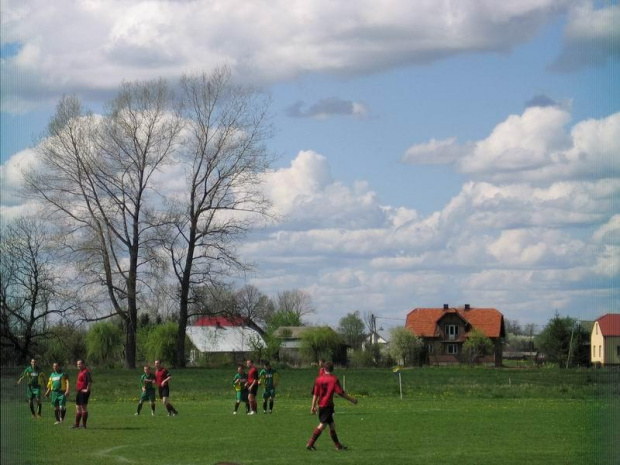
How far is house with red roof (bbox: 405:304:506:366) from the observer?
113 meters

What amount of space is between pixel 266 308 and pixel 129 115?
79291mm

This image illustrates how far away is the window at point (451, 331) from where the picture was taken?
377ft

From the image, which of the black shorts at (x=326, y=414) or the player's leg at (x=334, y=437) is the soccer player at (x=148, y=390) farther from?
the black shorts at (x=326, y=414)

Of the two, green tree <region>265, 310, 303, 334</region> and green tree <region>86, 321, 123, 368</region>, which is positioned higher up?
green tree <region>265, 310, 303, 334</region>

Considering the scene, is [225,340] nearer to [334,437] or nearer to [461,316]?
[461,316]

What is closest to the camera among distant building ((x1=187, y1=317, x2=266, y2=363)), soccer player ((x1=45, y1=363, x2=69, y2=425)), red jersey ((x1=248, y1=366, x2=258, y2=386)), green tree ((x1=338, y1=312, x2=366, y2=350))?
soccer player ((x1=45, y1=363, x2=69, y2=425))

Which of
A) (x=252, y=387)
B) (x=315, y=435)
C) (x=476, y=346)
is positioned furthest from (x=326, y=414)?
(x=476, y=346)

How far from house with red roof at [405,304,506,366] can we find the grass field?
62.5 meters

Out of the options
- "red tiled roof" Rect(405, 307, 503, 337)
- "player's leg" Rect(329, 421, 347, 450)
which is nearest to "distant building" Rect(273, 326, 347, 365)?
"red tiled roof" Rect(405, 307, 503, 337)

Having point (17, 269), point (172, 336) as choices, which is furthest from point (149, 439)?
point (172, 336)

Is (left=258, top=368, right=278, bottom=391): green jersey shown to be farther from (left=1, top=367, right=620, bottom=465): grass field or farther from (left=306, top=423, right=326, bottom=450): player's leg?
(left=306, top=423, right=326, bottom=450): player's leg

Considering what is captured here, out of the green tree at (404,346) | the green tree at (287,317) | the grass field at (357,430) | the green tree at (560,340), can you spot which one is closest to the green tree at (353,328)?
the green tree at (287,317)

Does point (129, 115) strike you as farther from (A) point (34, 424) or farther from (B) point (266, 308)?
(B) point (266, 308)

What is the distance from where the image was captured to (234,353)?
337 feet
